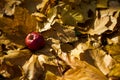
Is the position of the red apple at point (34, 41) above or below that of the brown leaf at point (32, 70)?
above

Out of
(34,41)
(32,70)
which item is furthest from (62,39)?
(32,70)

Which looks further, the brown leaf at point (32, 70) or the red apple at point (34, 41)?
the red apple at point (34, 41)

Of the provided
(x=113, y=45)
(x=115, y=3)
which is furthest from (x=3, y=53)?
(x=115, y=3)

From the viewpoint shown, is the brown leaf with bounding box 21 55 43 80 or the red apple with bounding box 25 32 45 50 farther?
the red apple with bounding box 25 32 45 50

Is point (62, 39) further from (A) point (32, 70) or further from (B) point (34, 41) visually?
(A) point (32, 70)

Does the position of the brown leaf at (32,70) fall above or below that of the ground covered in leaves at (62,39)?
below
